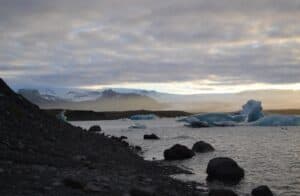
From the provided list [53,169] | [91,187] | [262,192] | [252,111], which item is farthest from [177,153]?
[252,111]

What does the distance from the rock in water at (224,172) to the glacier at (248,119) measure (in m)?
53.6

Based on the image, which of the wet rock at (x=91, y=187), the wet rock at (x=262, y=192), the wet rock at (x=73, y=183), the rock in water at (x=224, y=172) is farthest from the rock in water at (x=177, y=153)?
the wet rock at (x=73, y=183)

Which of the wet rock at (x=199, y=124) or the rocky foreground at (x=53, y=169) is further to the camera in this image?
the wet rock at (x=199, y=124)

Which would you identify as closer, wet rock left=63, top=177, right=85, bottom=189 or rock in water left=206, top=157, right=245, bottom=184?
wet rock left=63, top=177, right=85, bottom=189

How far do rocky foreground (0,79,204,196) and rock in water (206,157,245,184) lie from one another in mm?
2223

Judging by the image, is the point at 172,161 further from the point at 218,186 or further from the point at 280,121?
the point at 280,121

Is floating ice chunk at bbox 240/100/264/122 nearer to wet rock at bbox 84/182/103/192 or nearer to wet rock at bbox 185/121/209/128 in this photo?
wet rock at bbox 185/121/209/128

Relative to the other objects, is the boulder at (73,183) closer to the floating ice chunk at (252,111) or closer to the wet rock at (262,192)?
the wet rock at (262,192)

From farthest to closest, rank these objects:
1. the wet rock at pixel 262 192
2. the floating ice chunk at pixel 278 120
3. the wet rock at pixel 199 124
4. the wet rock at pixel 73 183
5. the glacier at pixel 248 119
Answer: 1. the wet rock at pixel 199 124
2. the floating ice chunk at pixel 278 120
3. the glacier at pixel 248 119
4. the wet rock at pixel 262 192
5. the wet rock at pixel 73 183

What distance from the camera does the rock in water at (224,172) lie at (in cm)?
2128

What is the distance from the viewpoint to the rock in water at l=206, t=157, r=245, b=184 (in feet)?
69.8

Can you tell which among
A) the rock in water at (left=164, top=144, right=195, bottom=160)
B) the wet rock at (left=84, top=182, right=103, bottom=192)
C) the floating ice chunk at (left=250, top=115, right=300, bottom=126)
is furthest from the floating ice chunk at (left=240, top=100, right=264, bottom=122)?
the wet rock at (left=84, top=182, right=103, bottom=192)

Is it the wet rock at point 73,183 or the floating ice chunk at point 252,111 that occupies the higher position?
the floating ice chunk at point 252,111

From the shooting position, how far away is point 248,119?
279ft
